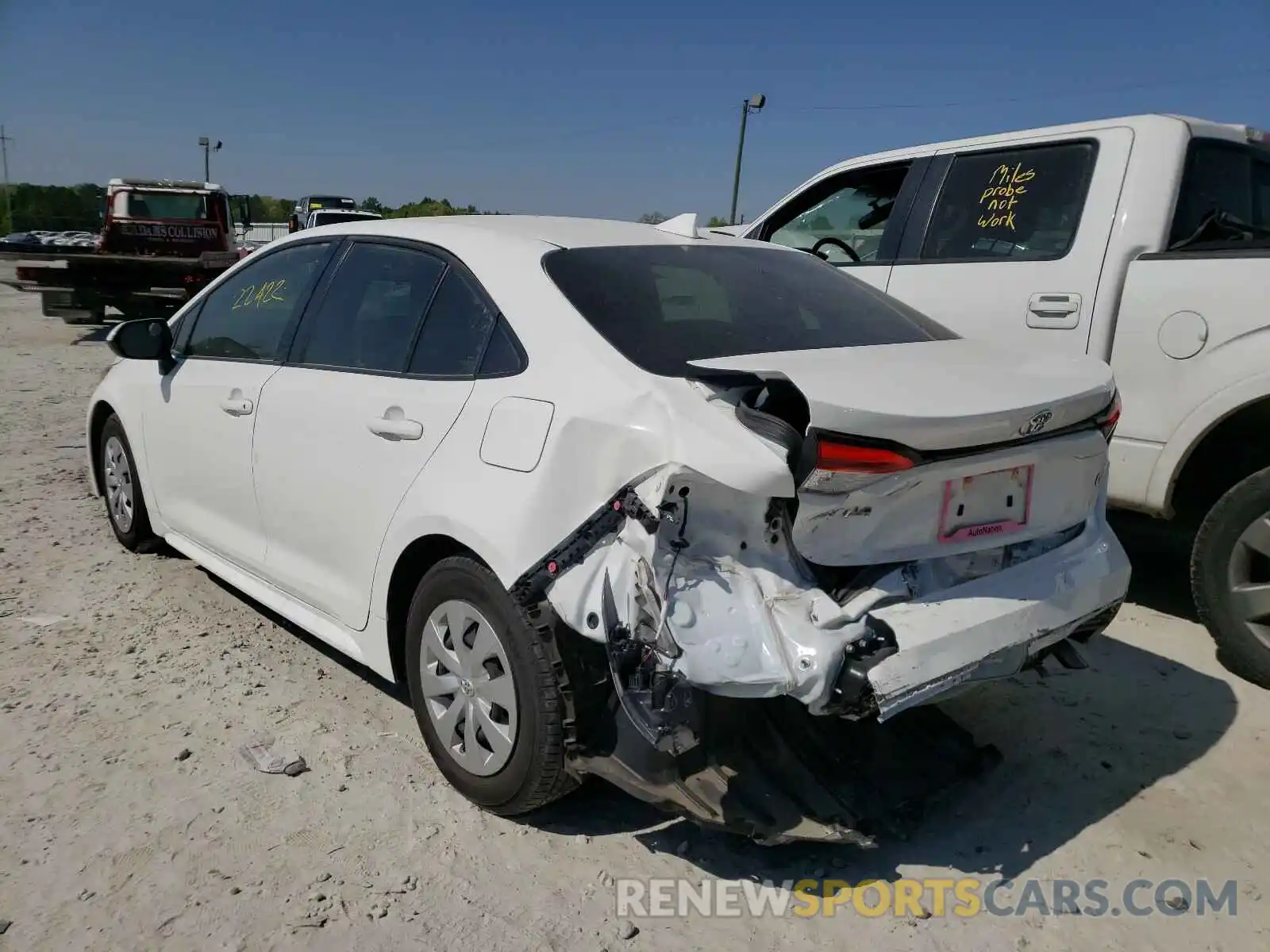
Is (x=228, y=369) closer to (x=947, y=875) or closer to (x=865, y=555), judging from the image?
(x=865, y=555)

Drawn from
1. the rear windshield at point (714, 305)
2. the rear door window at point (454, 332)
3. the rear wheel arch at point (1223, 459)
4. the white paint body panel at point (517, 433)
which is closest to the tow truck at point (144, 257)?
the rear door window at point (454, 332)

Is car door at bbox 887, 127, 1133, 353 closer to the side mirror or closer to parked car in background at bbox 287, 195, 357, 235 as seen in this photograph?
the side mirror

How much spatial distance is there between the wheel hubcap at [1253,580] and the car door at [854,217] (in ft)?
6.98

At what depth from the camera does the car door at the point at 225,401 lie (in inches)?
143

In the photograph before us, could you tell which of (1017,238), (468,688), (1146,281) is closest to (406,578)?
(468,688)

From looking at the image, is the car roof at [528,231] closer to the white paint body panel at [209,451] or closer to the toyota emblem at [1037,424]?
the white paint body panel at [209,451]

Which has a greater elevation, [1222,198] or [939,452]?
[1222,198]

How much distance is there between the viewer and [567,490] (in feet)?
7.85

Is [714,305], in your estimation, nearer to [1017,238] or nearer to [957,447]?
[957,447]

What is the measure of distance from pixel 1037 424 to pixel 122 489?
428 cm

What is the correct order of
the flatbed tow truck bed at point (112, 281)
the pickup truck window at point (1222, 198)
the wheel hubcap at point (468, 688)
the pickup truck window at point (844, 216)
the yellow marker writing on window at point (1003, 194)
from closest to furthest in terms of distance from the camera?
the wheel hubcap at point (468, 688)
the pickup truck window at point (1222, 198)
the yellow marker writing on window at point (1003, 194)
the pickup truck window at point (844, 216)
the flatbed tow truck bed at point (112, 281)

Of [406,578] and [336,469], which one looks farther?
[336,469]

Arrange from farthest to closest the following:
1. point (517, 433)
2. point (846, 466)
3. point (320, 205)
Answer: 1. point (320, 205)
2. point (517, 433)
3. point (846, 466)

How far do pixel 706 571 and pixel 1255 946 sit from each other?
165 cm
